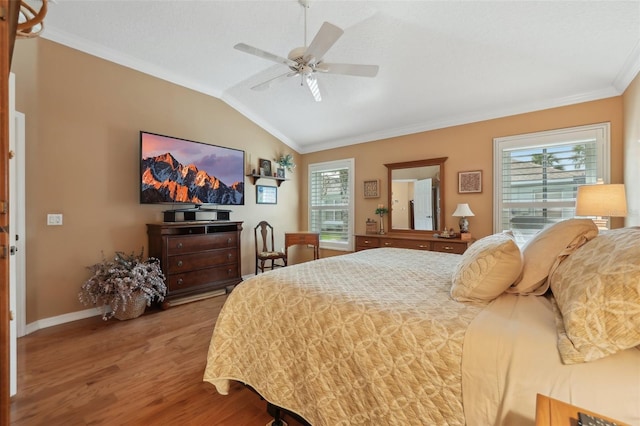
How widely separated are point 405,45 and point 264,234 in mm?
3373

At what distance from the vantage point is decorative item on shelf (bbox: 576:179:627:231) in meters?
2.39

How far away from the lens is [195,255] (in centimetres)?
354

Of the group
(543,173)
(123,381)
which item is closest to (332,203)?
(543,173)

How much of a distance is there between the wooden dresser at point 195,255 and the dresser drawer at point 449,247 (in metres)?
2.78

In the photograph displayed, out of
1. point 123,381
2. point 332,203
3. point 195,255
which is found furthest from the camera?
point 332,203

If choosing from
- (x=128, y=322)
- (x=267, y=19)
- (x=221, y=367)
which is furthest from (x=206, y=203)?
(x=221, y=367)

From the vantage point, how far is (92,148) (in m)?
3.07

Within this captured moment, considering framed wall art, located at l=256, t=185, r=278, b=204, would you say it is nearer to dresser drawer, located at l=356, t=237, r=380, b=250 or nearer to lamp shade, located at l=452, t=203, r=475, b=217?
dresser drawer, located at l=356, t=237, r=380, b=250

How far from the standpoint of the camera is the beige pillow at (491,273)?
124cm

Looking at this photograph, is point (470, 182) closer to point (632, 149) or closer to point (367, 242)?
point (632, 149)

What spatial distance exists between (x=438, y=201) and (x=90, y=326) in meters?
4.47

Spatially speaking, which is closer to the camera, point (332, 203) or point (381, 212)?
point (381, 212)

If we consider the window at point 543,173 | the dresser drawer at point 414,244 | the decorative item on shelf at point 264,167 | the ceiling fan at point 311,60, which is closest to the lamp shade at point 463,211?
the window at point 543,173

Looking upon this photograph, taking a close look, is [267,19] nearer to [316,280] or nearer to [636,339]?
[316,280]
